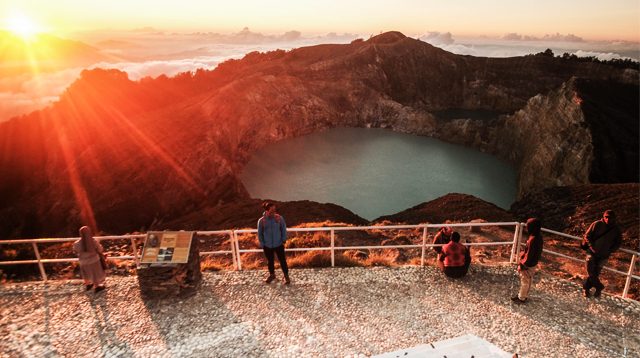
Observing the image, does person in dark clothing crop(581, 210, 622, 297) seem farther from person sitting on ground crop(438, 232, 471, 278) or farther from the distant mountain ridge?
the distant mountain ridge

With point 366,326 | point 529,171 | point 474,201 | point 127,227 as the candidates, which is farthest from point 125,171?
point 529,171

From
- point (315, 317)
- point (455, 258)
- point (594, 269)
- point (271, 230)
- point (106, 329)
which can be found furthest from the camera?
point (455, 258)

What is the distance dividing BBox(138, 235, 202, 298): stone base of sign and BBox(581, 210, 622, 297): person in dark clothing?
8.80 metres

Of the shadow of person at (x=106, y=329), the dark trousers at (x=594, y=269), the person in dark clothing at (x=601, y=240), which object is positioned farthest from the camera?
the dark trousers at (x=594, y=269)

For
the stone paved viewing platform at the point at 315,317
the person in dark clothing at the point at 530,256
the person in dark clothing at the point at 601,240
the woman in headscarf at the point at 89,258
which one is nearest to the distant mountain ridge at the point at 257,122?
the woman in headscarf at the point at 89,258

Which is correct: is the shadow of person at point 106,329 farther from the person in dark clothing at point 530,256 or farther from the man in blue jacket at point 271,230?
the person in dark clothing at point 530,256

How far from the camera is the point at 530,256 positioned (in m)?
8.02

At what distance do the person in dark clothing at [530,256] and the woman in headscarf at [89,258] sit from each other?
9.40 m

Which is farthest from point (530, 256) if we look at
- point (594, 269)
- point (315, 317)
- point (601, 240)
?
point (315, 317)

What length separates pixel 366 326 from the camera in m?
7.72

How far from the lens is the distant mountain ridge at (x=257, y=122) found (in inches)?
1442

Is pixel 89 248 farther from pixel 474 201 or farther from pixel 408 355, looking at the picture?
pixel 474 201

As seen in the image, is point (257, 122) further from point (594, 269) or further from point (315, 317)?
point (594, 269)

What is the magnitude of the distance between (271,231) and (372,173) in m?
39.4
